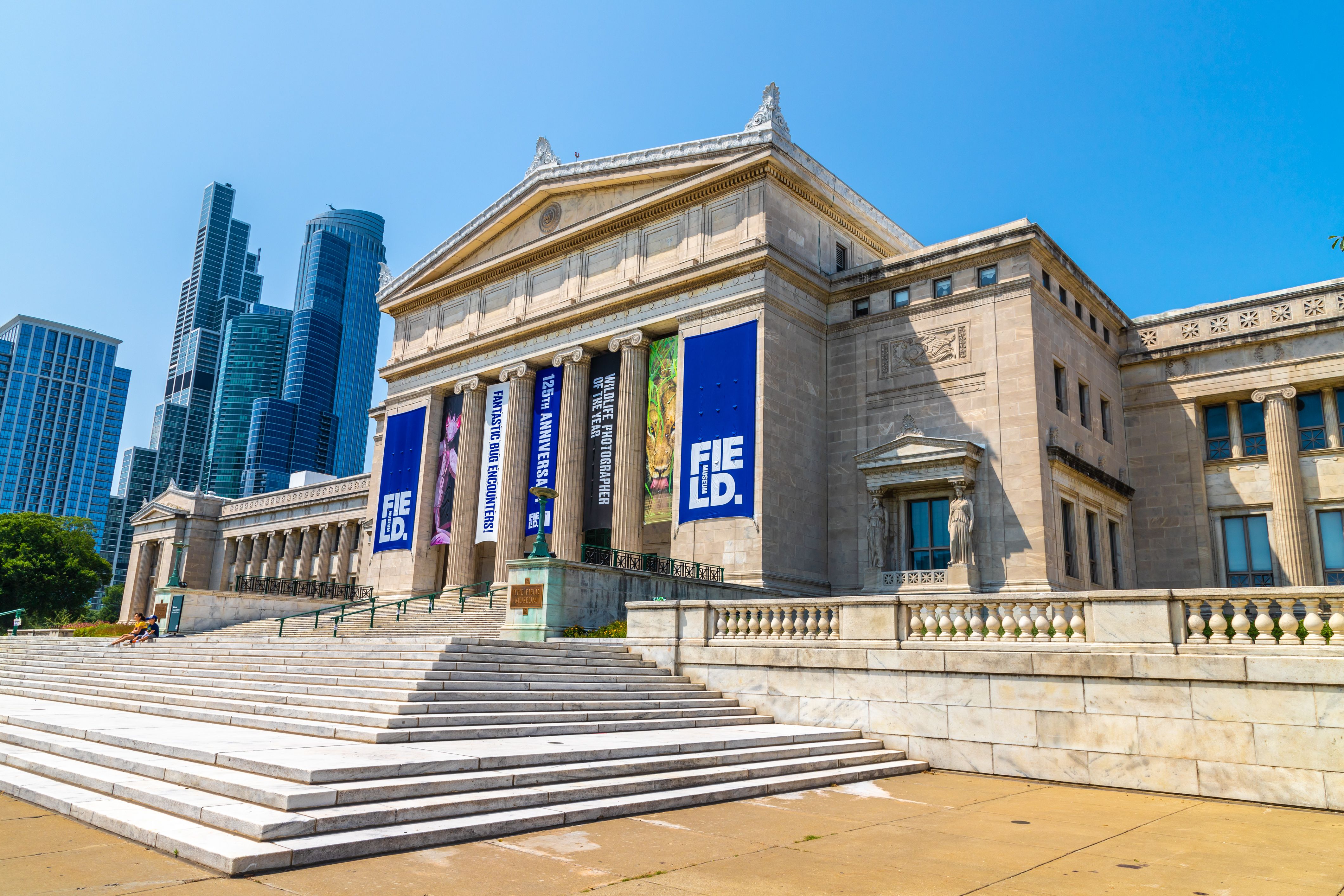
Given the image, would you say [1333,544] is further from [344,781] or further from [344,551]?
[344,551]

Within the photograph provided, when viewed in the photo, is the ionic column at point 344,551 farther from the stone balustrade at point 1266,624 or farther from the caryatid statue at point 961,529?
the stone balustrade at point 1266,624

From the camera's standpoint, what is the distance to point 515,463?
3956 centimetres

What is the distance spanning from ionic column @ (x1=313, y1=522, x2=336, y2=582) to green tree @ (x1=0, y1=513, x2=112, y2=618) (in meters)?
27.8

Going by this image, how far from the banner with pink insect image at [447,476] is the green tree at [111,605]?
82840 millimetres

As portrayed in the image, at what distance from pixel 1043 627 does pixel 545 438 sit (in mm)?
26173

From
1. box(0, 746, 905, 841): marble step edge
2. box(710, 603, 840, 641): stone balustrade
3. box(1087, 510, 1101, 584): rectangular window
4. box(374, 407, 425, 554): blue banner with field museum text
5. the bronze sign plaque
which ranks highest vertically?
box(374, 407, 425, 554): blue banner with field museum text

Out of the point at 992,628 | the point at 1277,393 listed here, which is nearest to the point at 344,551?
the point at 1277,393

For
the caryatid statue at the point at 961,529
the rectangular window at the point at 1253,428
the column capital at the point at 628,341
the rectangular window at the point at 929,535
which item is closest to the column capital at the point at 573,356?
the column capital at the point at 628,341

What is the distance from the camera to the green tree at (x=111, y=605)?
112m

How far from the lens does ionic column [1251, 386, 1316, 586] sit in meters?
30.8

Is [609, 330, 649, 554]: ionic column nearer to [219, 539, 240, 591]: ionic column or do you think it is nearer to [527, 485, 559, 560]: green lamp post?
[527, 485, 559, 560]: green lamp post

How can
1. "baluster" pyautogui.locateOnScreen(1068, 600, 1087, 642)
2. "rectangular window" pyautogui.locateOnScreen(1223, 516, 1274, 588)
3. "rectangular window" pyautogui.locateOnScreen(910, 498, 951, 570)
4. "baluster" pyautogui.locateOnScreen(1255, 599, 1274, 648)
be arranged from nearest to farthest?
"baluster" pyautogui.locateOnScreen(1255, 599, 1274, 648), "baluster" pyautogui.locateOnScreen(1068, 600, 1087, 642), "rectangular window" pyautogui.locateOnScreen(910, 498, 951, 570), "rectangular window" pyautogui.locateOnScreen(1223, 516, 1274, 588)

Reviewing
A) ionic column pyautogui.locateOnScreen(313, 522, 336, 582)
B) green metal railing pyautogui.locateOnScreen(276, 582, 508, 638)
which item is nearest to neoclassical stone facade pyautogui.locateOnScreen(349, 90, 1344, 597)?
green metal railing pyautogui.locateOnScreen(276, 582, 508, 638)

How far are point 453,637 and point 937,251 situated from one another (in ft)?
71.9
